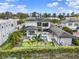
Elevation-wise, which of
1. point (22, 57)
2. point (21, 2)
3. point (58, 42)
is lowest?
point (58, 42)

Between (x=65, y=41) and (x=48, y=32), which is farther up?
(x=65, y=41)

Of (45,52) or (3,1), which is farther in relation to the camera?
(3,1)

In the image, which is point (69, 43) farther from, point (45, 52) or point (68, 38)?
point (45, 52)

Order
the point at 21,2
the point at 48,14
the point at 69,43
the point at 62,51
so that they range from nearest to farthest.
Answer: the point at 62,51 → the point at 69,43 → the point at 21,2 → the point at 48,14

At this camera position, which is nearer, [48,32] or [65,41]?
[65,41]

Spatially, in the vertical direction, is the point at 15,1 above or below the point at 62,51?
above

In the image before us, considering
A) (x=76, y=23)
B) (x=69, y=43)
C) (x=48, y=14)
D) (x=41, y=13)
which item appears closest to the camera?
(x=69, y=43)

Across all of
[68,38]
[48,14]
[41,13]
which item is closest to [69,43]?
[68,38]

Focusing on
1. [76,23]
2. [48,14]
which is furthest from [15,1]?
[48,14]
